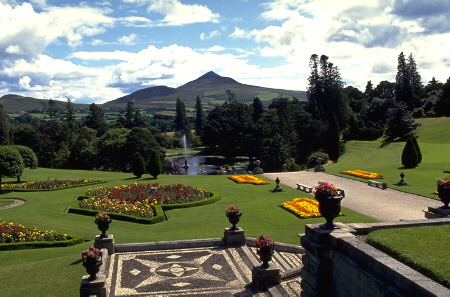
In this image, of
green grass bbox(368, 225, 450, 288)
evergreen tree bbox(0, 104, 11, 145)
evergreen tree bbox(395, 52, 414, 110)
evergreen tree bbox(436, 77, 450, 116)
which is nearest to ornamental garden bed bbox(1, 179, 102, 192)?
green grass bbox(368, 225, 450, 288)

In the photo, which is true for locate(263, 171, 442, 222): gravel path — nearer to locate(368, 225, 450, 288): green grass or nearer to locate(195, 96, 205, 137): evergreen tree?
locate(368, 225, 450, 288): green grass

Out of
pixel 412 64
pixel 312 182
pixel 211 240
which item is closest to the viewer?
pixel 211 240

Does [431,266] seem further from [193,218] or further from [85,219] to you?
[85,219]

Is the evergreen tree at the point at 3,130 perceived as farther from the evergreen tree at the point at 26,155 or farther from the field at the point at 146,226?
the evergreen tree at the point at 26,155

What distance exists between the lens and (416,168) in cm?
3791

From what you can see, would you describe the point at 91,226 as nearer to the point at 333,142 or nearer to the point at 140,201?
the point at 140,201

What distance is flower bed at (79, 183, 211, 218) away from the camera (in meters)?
24.0

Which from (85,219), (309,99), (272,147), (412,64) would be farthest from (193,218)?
(412,64)

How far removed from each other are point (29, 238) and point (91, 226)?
11.6 feet

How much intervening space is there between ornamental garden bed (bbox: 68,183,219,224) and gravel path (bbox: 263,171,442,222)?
9072mm

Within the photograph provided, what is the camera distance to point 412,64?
9481cm

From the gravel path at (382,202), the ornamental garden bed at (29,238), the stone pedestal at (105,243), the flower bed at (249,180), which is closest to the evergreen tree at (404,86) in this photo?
the gravel path at (382,202)

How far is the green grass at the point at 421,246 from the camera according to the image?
8320 millimetres

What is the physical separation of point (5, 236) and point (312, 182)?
75.3 feet
